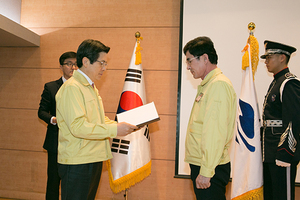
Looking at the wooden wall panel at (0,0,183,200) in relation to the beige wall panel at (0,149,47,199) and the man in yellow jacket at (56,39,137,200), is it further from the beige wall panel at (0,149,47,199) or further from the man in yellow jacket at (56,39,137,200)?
the man in yellow jacket at (56,39,137,200)

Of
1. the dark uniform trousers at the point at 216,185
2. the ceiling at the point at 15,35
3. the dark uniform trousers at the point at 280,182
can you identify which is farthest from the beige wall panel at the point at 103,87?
the dark uniform trousers at the point at 216,185

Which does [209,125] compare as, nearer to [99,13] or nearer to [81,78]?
[81,78]

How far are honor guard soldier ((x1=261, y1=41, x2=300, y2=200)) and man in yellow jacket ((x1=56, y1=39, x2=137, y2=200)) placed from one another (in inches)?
43.4

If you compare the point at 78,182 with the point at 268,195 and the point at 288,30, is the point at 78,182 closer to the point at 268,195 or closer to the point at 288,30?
the point at 268,195

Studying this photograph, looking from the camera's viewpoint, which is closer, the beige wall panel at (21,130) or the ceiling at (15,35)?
the ceiling at (15,35)

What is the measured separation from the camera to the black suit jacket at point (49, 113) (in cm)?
226

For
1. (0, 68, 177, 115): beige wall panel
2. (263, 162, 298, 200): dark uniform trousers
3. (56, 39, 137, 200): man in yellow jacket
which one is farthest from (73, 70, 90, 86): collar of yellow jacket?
(263, 162, 298, 200): dark uniform trousers

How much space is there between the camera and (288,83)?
1783mm

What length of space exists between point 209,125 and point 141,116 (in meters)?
0.52

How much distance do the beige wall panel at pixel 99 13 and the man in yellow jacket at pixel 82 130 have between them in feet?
5.00

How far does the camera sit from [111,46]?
3.04 m

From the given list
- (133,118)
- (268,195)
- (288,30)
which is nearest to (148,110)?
(133,118)

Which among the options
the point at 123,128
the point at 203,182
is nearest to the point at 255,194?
the point at 203,182

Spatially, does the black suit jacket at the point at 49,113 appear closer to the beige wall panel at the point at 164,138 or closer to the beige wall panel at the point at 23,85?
the beige wall panel at the point at 23,85
